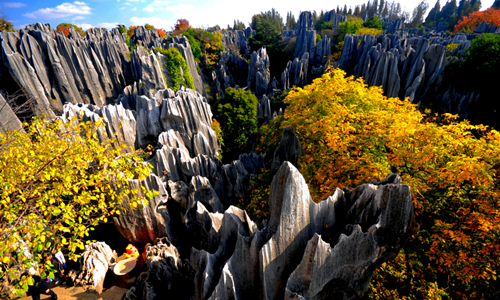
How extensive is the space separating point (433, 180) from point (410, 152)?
1060 mm

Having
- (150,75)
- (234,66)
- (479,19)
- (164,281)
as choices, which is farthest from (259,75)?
(479,19)

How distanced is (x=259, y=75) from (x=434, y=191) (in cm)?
3939

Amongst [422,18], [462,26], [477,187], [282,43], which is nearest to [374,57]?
[282,43]

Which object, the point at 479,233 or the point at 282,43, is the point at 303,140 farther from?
the point at 282,43

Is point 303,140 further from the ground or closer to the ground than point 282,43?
closer to the ground

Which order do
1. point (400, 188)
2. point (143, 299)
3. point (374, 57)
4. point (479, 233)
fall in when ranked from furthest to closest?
point (374, 57)
point (143, 299)
point (479, 233)
point (400, 188)

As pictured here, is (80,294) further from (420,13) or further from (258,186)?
(420,13)

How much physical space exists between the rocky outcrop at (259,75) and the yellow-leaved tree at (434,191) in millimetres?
35200

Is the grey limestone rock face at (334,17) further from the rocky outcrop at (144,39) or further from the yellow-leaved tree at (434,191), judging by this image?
the yellow-leaved tree at (434,191)

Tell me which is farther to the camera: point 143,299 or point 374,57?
point 374,57

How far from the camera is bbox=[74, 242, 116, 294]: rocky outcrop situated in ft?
35.8

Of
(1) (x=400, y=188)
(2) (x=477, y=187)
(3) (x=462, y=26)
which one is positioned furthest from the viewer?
(3) (x=462, y=26)

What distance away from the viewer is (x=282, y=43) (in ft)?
187

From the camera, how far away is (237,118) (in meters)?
26.8
